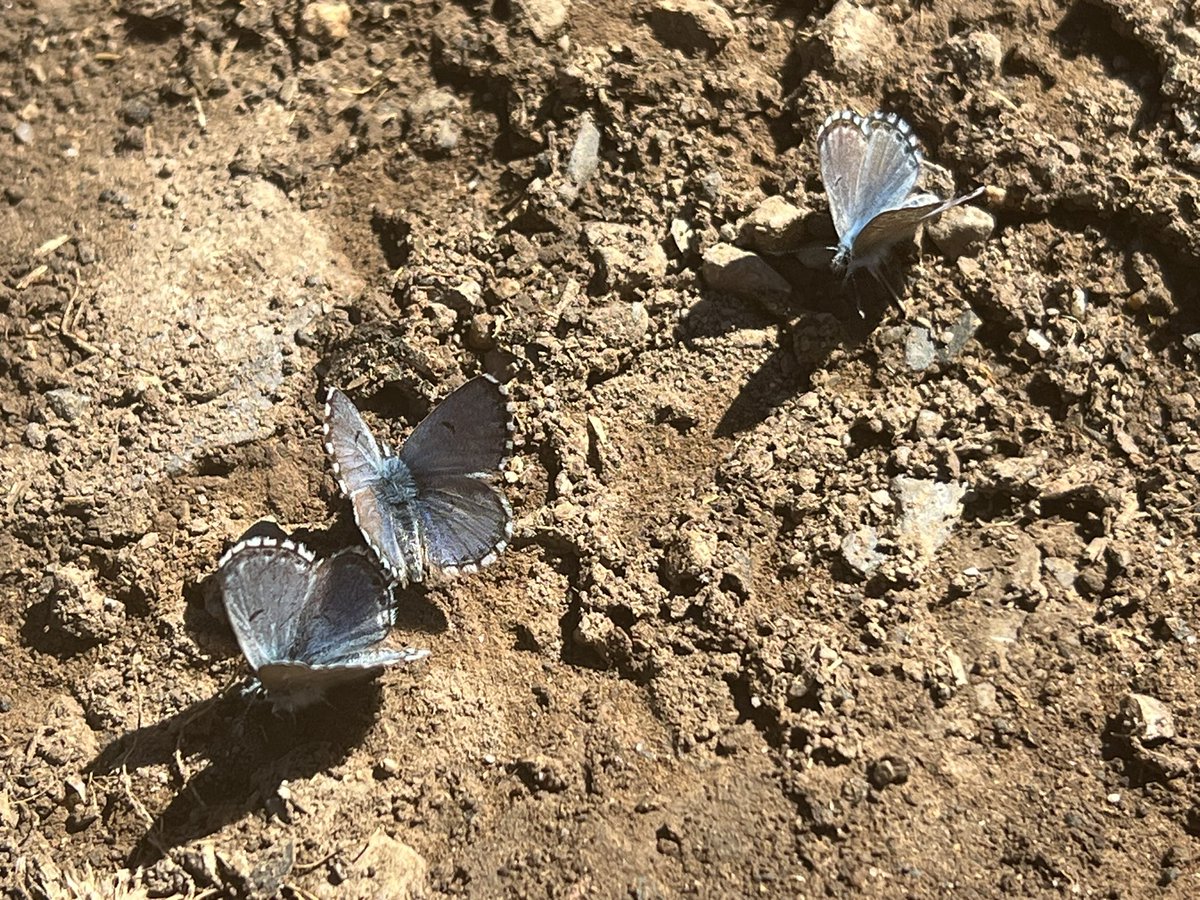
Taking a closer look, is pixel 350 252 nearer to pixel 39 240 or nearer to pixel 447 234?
pixel 447 234

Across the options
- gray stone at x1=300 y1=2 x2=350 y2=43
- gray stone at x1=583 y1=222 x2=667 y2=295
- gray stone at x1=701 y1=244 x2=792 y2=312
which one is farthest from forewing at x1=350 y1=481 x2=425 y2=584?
gray stone at x1=300 y1=2 x2=350 y2=43

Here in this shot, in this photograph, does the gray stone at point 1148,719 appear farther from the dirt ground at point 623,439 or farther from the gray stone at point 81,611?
the gray stone at point 81,611

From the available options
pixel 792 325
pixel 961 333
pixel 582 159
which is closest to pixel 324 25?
pixel 582 159

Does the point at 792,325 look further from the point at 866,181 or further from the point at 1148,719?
the point at 1148,719

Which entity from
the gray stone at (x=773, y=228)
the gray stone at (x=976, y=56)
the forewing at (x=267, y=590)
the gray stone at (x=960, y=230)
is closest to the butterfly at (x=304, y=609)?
the forewing at (x=267, y=590)

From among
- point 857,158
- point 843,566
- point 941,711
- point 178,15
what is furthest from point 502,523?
point 178,15

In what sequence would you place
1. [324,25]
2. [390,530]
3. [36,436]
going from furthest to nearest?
[324,25], [36,436], [390,530]
